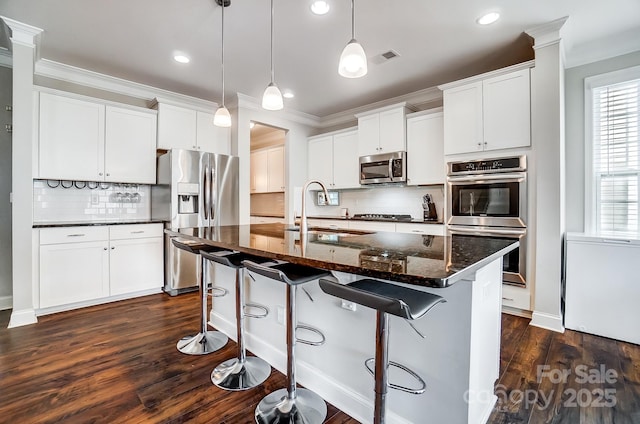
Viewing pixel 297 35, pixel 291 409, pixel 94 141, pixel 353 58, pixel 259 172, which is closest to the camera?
pixel 291 409

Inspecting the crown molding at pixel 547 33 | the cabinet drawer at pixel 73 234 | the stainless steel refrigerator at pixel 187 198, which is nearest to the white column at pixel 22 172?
the cabinet drawer at pixel 73 234

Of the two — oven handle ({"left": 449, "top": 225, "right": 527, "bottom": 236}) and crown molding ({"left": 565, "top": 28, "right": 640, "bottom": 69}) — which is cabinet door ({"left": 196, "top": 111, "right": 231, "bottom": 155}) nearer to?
oven handle ({"left": 449, "top": 225, "right": 527, "bottom": 236})

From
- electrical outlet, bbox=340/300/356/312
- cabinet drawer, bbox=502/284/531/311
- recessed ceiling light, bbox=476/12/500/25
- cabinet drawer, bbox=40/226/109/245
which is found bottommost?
cabinet drawer, bbox=502/284/531/311

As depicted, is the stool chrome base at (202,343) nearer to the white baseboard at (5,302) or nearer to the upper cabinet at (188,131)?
the white baseboard at (5,302)

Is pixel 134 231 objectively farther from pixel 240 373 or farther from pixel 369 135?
pixel 369 135

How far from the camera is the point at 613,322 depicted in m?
2.52

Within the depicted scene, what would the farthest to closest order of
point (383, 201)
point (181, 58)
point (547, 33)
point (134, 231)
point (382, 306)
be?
point (383, 201) → point (134, 231) → point (181, 58) → point (547, 33) → point (382, 306)

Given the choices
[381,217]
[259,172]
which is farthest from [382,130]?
[259,172]

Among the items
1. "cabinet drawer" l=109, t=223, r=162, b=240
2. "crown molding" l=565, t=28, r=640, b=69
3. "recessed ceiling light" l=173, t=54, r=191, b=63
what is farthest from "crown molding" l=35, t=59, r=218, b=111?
"crown molding" l=565, t=28, r=640, b=69

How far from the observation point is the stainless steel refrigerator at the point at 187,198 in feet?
12.1

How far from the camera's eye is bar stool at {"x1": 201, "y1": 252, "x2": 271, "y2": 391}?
6.17 ft

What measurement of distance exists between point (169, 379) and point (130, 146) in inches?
113

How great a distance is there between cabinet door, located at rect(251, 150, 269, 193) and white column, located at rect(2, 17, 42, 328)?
3.75 metres

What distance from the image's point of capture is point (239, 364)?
201 cm
